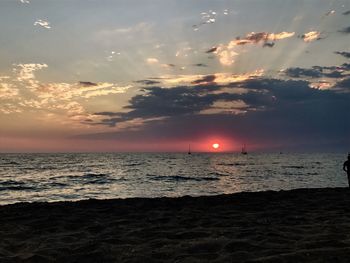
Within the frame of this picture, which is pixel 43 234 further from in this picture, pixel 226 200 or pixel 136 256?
pixel 226 200

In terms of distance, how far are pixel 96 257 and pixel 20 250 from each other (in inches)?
71.7

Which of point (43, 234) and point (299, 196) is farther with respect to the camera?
point (299, 196)

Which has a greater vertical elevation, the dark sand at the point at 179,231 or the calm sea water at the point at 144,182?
the dark sand at the point at 179,231

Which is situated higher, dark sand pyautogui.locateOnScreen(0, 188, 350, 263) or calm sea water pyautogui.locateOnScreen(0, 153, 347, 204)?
dark sand pyautogui.locateOnScreen(0, 188, 350, 263)

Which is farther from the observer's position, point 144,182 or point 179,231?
point 144,182

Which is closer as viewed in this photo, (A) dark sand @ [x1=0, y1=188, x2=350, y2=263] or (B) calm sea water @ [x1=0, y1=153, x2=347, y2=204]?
(A) dark sand @ [x1=0, y1=188, x2=350, y2=263]

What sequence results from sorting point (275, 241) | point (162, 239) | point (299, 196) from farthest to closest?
point (299, 196), point (162, 239), point (275, 241)

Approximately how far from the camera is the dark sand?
6480 millimetres

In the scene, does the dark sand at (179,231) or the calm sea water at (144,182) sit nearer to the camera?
the dark sand at (179,231)

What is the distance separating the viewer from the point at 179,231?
8523 millimetres

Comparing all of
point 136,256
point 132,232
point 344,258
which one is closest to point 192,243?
point 136,256

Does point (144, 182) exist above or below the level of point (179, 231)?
below

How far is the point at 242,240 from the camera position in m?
7.29

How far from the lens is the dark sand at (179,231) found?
21.3 feet
